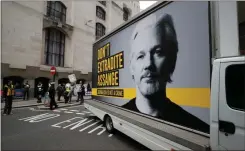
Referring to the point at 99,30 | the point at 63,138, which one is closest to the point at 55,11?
the point at 99,30

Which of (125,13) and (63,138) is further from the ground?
(125,13)

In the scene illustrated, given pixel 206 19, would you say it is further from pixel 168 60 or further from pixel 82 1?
pixel 82 1

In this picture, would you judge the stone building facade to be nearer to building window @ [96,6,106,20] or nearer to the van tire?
building window @ [96,6,106,20]

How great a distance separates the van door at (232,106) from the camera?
2.16 m

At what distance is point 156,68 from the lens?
3760 mm

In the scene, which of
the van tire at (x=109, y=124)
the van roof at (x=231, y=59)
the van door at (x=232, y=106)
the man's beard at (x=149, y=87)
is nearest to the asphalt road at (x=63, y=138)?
the van tire at (x=109, y=124)

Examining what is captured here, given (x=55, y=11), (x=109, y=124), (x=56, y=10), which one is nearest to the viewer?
(x=109, y=124)

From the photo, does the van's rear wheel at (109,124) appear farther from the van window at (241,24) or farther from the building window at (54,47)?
the building window at (54,47)

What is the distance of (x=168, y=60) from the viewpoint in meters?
3.46

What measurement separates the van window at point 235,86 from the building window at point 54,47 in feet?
77.0

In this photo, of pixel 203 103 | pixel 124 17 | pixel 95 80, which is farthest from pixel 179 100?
pixel 124 17

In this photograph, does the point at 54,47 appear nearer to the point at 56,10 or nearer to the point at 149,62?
the point at 56,10

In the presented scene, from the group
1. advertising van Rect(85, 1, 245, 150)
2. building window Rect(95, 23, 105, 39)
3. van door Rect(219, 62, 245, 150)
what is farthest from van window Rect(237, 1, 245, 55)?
building window Rect(95, 23, 105, 39)

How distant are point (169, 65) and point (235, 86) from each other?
4.33ft
